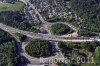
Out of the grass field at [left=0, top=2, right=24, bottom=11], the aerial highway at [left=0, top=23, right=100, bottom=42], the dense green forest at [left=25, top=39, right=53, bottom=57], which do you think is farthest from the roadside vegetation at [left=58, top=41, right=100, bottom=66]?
the grass field at [left=0, top=2, right=24, bottom=11]

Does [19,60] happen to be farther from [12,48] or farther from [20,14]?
[20,14]

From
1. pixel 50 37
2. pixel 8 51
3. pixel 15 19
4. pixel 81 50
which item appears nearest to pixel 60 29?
Answer: pixel 50 37

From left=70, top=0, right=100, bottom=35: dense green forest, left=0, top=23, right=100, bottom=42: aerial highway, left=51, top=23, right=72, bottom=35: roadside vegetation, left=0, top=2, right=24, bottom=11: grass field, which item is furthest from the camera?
left=0, top=2, right=24, bottom=11: grass field

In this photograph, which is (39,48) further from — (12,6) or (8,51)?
(12,6)

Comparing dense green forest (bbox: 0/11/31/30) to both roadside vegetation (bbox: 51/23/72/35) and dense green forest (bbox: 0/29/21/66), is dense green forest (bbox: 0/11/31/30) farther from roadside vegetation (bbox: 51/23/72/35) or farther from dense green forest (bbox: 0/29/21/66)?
roadside vegetation (bbox: 51/23/72/35)

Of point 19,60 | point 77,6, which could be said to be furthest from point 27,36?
point 77,6
